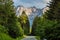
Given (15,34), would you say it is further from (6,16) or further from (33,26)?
(33,26)

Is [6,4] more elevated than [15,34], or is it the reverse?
[6,4]

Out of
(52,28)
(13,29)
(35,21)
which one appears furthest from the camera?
(35,21)

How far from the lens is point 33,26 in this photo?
338 feet

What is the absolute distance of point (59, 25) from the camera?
26.2 metres

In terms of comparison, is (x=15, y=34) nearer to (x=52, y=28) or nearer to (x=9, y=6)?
(x=9, y=6)

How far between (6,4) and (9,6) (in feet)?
2.34

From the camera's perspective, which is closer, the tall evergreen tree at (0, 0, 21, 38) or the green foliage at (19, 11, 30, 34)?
the tall evergreen tree at (0, 0, 21, 38)

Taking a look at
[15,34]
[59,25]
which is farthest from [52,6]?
[59,25]

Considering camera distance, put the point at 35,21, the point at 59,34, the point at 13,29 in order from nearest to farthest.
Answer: the point at 59,34
the point at 13,29
the point at 35,21

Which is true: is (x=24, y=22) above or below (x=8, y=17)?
below

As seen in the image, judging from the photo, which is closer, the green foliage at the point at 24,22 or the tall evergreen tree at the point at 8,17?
the tall evergreen tree at the point at 8,17

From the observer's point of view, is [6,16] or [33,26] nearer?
[6,16]

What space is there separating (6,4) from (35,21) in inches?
2105

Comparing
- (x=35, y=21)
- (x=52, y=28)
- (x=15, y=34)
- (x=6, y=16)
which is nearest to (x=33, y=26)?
(x=35, y=21)
